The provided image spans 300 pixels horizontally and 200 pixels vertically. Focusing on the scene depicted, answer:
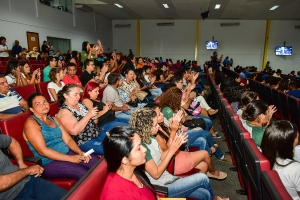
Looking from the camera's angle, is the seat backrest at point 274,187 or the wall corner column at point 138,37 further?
the wall corner column at point 138,37

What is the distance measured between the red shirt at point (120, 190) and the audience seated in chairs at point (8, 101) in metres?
1.97

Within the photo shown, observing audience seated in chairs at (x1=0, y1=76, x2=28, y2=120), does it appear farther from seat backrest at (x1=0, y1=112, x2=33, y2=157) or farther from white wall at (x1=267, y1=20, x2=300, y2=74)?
white wall at (x1=267, y1=20, x2=300, y2=74)

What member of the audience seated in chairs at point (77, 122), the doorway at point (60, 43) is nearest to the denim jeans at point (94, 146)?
the audience seated in chairs at point (77, 122)

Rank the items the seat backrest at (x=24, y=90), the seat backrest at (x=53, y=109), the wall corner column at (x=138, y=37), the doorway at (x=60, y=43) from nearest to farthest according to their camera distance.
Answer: the seat backrest at (x=53, y=109), the seat backrest at (x=24, y=90), the doorway at (x=60, y=43), the wall corner column at (x=138, y=37)

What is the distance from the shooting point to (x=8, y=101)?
279cm

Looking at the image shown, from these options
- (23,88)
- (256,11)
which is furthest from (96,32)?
(23,88)

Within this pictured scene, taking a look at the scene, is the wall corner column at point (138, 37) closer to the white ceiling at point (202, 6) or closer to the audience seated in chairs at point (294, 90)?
the white ceiling at point (202, 6)

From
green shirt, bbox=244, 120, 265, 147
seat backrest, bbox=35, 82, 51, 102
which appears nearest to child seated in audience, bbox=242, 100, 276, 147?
green shirt, bbox=244, 120, 265, 147

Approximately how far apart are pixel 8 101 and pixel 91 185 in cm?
223

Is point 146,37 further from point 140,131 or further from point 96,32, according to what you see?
point 140,131

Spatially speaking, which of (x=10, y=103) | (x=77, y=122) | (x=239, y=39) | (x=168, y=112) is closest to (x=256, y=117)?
(x=168, y=112)

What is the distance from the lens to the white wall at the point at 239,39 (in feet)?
47.6

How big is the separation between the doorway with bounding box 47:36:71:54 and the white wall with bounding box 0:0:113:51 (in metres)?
0.17

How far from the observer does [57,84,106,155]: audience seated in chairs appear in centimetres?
220
